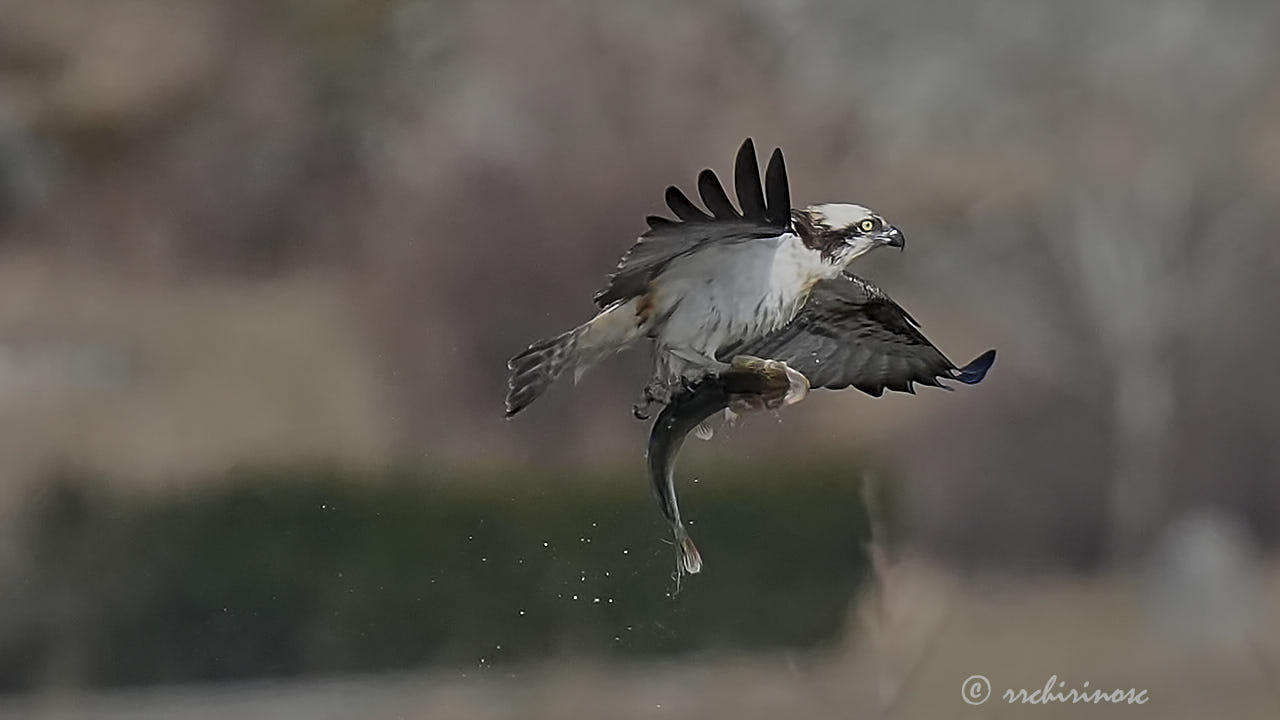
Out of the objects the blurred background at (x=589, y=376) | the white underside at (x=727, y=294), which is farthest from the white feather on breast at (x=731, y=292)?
the blurred background at (x=589, y=376)

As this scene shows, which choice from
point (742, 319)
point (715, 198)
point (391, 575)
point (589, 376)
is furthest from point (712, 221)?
point (391, 575)

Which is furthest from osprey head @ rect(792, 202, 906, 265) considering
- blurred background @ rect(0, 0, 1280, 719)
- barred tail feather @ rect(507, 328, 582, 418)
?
blurred background @ rect(0, 0, 1280, 719)

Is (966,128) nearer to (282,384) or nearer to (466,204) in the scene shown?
(466,204)

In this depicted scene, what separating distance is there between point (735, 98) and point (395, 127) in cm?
56

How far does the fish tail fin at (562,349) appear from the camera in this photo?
1.29 meters

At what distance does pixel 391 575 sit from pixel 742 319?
1.22 meters

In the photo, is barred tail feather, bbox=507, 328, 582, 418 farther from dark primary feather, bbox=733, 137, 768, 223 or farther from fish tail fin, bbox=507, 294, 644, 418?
dark primary feather, bbox=733, 137, 768, 223

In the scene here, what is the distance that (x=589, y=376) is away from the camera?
2283 millimetres

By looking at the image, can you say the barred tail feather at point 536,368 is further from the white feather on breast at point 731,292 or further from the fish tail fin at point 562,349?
the white feather on breast at point 731,292

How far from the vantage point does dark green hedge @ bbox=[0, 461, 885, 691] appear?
2240mm

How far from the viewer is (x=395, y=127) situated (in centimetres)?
241

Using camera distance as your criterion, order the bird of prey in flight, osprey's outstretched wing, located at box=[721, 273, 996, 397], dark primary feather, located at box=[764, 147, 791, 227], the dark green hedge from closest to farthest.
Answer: dark primary feather, located at box=[764, 147, 791, 227] → the bird of prey in flight → osprey's outstretched wing, located at box=[721, 273, 996, 397] → the dark green hedge

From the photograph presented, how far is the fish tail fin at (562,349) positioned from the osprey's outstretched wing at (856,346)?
10cm

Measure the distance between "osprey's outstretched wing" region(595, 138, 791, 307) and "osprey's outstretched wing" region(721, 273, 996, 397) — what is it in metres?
0.11
